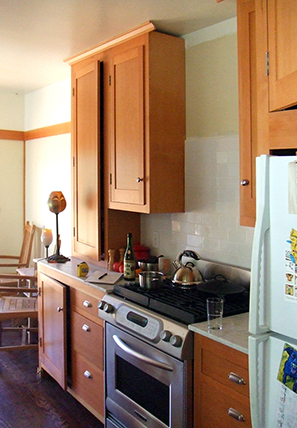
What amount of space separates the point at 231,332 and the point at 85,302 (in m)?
1.24

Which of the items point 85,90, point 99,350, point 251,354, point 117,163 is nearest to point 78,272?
point 99,350

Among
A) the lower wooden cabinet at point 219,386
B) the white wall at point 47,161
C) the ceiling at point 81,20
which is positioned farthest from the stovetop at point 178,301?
the white wall at point 47,161

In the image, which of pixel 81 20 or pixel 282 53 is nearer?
pixel 282 53

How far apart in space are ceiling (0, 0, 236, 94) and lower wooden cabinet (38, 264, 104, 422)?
1.60 m

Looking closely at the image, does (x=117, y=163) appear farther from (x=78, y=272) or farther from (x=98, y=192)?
(x=78, y=272)

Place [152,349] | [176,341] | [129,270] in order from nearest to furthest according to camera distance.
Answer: [176,341] < [152,349] < [129,270]

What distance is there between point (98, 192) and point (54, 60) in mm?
1215

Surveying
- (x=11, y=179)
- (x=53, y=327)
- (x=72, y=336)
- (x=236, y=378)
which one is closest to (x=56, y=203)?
(x=53, y=327)

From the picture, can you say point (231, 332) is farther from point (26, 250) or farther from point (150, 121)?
point (26, 250)

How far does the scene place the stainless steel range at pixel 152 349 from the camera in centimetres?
205

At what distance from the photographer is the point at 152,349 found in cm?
221

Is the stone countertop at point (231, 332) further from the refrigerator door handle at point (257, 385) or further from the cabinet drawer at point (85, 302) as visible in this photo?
the cabinet drawer at point (85, 302)

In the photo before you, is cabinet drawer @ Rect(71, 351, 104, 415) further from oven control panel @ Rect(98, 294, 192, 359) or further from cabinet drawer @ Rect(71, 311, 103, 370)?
oven control panel @ Rect(98, 294, 192, 359)

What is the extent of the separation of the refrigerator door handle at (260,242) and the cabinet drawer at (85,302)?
4.62 feet
